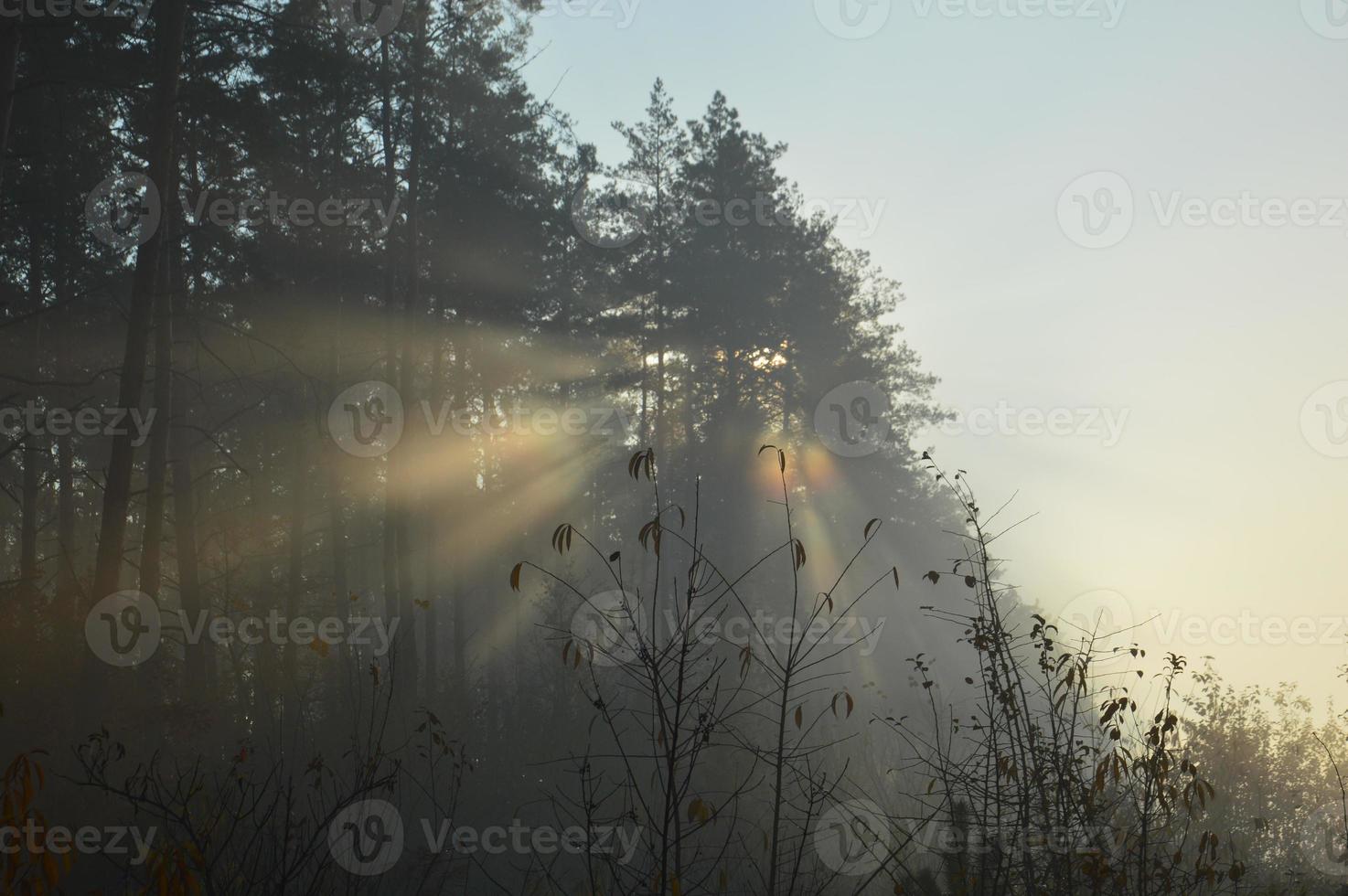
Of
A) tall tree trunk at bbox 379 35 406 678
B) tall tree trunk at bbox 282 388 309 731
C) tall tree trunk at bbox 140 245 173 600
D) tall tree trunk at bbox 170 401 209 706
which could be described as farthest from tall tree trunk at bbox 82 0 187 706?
tall tree trunk at bbox 379 35 406 678

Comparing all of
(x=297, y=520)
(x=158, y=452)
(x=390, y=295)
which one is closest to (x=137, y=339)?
(x=158, y=452)

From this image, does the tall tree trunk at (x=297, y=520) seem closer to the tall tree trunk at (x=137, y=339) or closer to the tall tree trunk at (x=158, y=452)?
the tall tree trunk at (x=158, y=452)

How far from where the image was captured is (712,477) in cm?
2634

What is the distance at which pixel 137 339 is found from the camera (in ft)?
32.3

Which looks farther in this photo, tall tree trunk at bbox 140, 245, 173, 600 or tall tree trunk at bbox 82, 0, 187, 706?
tall tree trunk at bbox 140, 245, 173, 600

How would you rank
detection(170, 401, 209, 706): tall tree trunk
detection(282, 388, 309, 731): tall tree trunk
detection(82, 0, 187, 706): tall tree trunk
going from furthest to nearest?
detection(282, 388, 309, 731): tall tree trunk, detection(170, 401, 209, 706): tall tree trunk, detection(82, 0, 187, 706): tall tree trunk

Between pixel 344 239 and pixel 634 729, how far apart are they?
1202cm

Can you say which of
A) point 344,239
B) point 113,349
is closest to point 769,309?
point 344,239

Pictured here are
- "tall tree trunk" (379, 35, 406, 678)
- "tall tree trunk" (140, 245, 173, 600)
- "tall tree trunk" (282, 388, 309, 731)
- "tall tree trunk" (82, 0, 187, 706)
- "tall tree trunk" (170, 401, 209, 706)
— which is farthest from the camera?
"tall tree trunk" (282, 388, 309, 731)

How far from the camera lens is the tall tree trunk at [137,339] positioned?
31.3 ft

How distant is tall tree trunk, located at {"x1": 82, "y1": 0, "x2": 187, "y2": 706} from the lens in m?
9.55

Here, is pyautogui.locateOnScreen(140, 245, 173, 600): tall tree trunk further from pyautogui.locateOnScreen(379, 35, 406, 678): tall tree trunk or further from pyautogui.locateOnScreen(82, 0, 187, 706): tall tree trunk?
pyautogui.locateOnScreen(379, 35, 406, 678): tall tree trunk

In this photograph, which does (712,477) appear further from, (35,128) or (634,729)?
(35,128)

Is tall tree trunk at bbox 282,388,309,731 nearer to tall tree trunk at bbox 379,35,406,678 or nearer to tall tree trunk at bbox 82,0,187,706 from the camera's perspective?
tall tree trunk at bbox 379,35,406,678
